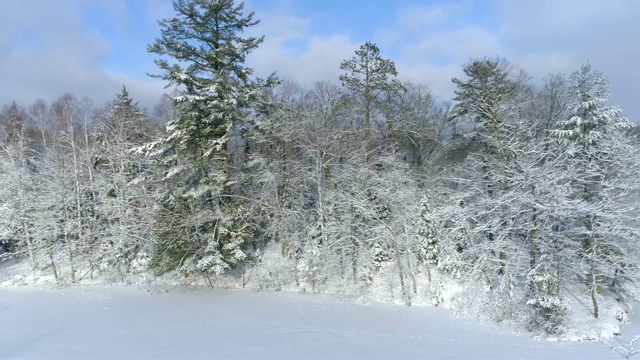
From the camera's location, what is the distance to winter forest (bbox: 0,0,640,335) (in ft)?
54.9

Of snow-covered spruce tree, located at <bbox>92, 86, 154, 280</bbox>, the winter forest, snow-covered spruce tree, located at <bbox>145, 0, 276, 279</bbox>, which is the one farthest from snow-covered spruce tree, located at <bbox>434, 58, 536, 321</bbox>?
snow-covered spruce tree, located at <bbox>92, 86, 154, 280</bbox>

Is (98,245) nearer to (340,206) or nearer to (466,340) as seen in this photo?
(340,206)

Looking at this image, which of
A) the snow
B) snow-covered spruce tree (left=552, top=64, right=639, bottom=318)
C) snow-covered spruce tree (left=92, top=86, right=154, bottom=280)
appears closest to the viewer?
the snow

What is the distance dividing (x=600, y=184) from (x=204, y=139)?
60.9 feet

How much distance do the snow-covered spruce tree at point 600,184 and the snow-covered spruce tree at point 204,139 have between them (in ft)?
49.7

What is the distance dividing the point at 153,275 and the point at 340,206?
38.0 feet

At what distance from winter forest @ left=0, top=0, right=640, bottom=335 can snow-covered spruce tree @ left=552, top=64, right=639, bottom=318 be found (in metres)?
0.09

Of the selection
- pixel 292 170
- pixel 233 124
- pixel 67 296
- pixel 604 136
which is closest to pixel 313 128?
pixel 292 170

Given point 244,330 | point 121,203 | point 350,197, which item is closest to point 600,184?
point 350,197

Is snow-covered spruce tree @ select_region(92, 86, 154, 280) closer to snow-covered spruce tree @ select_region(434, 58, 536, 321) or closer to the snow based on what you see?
the snow

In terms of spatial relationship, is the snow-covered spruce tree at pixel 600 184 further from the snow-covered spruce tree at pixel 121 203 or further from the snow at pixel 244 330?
the snow-covered spruce tree at pixel 121 203

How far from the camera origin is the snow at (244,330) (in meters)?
11.7

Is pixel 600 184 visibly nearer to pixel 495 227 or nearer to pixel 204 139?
pixel 495 227

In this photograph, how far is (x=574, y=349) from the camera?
1327cm
